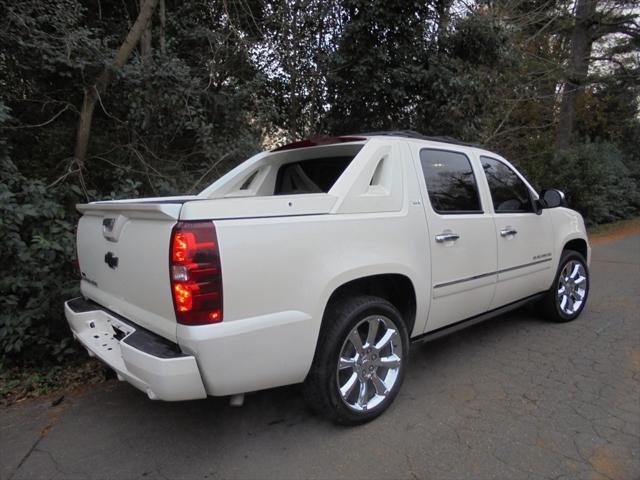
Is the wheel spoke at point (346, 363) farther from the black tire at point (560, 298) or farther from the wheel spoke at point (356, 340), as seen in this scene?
the black tire at point (560, 298)

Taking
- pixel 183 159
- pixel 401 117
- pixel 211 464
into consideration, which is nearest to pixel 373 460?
pixel 211 464

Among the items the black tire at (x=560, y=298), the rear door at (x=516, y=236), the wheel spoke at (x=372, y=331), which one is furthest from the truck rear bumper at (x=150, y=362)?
the black tire at (x=560, y=298)

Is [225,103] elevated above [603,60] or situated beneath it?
situated beneath

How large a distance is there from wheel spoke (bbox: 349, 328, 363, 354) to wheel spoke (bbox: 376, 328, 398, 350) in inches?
6.4

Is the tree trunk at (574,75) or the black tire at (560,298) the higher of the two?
the tree trunk at (574,75)

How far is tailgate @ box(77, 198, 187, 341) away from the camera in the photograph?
2170 mm

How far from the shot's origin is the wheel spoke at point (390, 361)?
2861 millimetres

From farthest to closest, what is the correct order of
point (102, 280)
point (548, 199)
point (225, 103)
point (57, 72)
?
1. point (225, 103)
2. point (57, 72)
3. point (548, 199)
4. point (102, 280)

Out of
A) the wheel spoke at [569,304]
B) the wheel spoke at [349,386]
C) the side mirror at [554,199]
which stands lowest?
the wheel spoke at [569,304]

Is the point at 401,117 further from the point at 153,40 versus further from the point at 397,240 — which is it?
the point at 397,240

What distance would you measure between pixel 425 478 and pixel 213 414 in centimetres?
143

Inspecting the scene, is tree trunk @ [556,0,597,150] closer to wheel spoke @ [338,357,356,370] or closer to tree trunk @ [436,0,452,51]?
tree trunk @ [436,0,452,51]

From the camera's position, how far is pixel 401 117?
26.3 feet

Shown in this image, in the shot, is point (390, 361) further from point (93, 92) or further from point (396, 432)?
point (93, 92)
